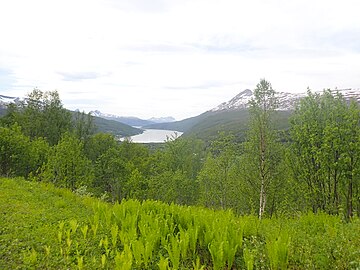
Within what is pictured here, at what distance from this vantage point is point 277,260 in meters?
4.56

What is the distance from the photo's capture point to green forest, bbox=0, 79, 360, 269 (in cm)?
509

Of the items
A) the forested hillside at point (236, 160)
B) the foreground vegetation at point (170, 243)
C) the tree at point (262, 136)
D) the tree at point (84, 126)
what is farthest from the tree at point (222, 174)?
the tree at point (84, 126)

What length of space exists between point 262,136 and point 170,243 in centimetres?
1561

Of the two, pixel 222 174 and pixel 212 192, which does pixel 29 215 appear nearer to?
pixel 222 174

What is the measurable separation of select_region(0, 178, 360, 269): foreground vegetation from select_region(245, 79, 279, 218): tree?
1115cm

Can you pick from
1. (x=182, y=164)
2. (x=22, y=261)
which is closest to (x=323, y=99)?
(x=22, y=261)

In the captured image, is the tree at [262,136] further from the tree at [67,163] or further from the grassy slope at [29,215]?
the tree at [67,163]

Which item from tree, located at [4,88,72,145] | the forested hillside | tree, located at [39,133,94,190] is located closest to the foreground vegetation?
the forested hillside

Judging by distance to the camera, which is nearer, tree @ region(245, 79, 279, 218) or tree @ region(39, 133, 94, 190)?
tree @ region(245, 79, 279, 218)

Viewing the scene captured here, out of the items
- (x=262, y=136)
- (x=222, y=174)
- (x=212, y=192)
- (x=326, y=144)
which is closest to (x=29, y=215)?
(x=326, y=144)

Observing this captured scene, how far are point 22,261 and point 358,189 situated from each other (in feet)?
63.4

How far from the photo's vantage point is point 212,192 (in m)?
33.0

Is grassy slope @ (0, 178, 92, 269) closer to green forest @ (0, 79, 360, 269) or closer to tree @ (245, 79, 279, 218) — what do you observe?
green forest @ (0, 79, 360, 269)

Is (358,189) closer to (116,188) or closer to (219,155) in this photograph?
(219,155)
